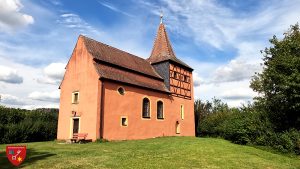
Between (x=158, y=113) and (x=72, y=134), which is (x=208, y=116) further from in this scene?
(x=72, y=134)

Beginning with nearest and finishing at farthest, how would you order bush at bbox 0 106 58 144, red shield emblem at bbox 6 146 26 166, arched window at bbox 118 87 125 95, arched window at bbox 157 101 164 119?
red shield emblem at bbox 6 146 26 166
bush at bbox 0 106 58 144
arched window at bbox 118 87 125 95
arched window at bbox 157 101 164 119

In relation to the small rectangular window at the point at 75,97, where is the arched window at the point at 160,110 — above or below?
below

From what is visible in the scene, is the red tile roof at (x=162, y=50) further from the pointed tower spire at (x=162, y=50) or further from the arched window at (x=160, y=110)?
the arched window at (x=160, y=110)

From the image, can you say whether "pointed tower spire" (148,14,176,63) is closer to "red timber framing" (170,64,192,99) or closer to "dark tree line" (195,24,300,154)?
"red timber framing" (170,64,192,99)

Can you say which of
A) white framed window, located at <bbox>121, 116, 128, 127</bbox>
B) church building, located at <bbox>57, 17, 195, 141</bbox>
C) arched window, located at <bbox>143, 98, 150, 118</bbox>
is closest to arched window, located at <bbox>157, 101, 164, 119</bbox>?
church building, located at <bbox>57, 17, 195, 141</bbox>

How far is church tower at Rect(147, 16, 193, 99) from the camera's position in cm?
3075

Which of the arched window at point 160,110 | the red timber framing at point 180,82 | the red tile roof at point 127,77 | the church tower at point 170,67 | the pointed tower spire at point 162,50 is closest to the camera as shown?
the red tile roof at point 127,77

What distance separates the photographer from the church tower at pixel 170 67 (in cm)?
3075

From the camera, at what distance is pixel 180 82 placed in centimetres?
3216

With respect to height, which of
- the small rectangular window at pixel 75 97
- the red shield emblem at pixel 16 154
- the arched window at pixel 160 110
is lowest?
the red shield emblem at pixel 16 154

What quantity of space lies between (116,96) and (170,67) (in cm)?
979

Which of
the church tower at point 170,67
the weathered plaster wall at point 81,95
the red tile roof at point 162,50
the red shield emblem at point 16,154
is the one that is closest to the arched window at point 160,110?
the church tower at point 170,67

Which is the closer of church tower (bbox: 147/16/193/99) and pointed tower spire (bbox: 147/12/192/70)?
church tower (bbox: 147/16/193/99)

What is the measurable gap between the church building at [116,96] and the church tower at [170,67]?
12 cm
